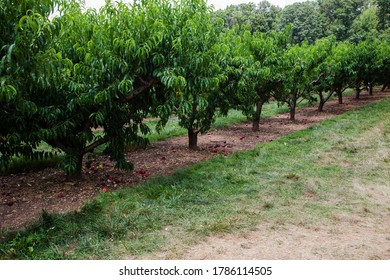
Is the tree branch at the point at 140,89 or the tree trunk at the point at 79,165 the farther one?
the tree trunk at the point at 79,165

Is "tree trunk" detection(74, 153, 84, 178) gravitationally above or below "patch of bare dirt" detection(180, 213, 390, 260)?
above

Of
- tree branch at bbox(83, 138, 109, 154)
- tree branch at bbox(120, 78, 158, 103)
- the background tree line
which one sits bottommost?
tree branch at bbox(83, 138, 109, 154)

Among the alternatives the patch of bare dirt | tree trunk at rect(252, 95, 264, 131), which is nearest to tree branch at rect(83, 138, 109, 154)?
the patch of bare dirt

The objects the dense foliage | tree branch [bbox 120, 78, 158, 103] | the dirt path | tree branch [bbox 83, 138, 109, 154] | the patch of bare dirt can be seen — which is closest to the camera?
the patch of bare dirt

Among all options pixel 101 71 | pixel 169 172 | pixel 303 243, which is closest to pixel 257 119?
pixel 169 172

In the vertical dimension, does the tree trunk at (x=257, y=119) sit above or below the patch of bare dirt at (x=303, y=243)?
above

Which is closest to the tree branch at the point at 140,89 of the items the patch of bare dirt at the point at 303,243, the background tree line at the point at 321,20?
the patch of bare dirt at the point at 303,243

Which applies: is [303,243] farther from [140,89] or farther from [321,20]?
[321,20]

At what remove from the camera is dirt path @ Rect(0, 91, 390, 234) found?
216 inches

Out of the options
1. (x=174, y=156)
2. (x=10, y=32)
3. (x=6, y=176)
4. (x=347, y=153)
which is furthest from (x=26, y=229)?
(x=347, y=153)

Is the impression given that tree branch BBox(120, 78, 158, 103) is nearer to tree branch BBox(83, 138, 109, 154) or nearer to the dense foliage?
the dense foliage

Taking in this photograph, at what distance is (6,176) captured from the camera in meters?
7.36

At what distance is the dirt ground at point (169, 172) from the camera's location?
12.9ft

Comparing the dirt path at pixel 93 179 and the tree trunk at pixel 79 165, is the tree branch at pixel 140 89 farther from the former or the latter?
the dirt path at pixel 93 179
